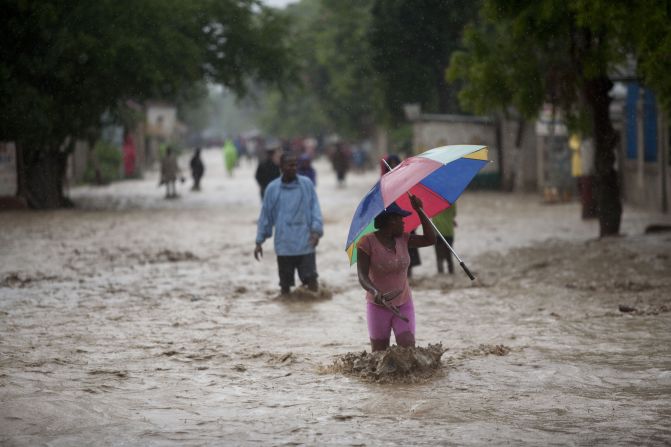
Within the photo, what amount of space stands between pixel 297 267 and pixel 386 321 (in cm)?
443

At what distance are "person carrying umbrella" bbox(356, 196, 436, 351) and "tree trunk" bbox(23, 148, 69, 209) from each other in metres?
21.5

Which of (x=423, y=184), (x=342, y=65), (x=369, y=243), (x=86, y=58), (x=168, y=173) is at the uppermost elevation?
(x=342, y=65)

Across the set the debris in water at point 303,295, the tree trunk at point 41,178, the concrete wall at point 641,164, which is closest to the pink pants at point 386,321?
the debris in water at point 303,295

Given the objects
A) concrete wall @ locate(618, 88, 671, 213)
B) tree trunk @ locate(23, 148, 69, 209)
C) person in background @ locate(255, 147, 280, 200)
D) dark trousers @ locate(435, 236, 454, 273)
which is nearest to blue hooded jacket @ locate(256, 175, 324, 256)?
dark trousers @ locate(435, 236, 454, 273)

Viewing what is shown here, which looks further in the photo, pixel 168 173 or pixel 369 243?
pixel 168 173

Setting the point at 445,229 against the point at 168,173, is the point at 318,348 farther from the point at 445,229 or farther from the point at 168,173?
the point at 168,173

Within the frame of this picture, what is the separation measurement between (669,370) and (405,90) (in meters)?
30.7

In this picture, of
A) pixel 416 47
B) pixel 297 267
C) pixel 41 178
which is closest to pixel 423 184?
pixel 297 267

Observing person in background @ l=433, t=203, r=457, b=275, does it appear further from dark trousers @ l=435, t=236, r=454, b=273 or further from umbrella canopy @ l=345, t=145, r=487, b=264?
umbrella canopy @ l=345, t=145, r=487, b=264

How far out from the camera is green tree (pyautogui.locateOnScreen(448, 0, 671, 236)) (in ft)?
49.5

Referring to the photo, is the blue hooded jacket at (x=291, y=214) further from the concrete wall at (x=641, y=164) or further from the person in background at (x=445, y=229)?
the concrete wall at (x=641, y=164)

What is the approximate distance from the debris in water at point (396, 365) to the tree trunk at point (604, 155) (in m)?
9.45

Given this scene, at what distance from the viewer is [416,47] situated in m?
36.8

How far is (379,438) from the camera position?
6.27 meters
